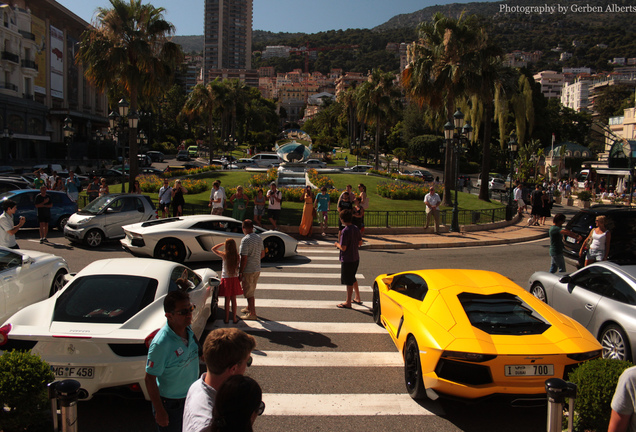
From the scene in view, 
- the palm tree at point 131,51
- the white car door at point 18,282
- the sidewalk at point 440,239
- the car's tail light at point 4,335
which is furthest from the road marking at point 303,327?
the palm tree at point 131,51

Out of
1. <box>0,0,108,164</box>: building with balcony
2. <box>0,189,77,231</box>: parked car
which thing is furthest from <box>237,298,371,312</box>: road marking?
<box>0,0,108,164</box>: building with balcony

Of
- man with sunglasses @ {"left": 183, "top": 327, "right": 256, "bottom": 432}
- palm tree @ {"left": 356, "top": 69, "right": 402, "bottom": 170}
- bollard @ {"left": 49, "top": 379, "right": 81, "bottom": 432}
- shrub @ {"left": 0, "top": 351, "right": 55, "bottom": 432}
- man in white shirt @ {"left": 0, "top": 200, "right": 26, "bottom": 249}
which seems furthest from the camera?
palm tree @ {"left": 356, "top": 69, "right": 402, "bottom": 170}

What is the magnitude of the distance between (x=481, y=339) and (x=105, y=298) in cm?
433

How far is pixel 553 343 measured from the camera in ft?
17.4

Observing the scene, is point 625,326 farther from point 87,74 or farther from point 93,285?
point 87,74

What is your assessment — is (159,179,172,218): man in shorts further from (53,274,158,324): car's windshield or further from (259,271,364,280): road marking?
(53,274,158,324): car's windshield

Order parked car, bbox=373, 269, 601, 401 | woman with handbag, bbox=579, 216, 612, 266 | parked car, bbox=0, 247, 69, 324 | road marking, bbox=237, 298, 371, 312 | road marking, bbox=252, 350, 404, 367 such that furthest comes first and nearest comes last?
woman with handbag, bbox=579, 216, 612, 266 < road marking, bbox=237, 298, 371, 312 < parked car, bbox=0, 247, 69, 324 < road marking, bbox=252, 350, 404, 367 < parked car, bbox=373, 269, 601, 401

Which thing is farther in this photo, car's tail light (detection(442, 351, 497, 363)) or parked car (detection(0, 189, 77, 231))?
parked car (detection(0, 189, 77, 231))

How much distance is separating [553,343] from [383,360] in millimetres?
2466

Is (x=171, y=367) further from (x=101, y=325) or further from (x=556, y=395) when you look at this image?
(x=556, y=395)

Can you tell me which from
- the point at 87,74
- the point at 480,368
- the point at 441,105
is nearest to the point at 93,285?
the point at 480,368

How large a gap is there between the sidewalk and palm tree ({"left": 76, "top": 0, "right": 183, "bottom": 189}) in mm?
12476

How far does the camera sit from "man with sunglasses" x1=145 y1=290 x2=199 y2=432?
3639mm

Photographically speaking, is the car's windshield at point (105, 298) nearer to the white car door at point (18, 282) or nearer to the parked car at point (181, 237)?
the white car door at point (18, 282)
